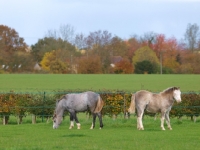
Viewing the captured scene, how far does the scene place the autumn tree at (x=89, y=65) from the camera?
3991 inches

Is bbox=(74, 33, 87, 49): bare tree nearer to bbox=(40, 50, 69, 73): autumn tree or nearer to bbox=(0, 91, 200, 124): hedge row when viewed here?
bbox=(40, 50, 69, 73): autumn tree

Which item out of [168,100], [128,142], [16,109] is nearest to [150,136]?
[128,142]

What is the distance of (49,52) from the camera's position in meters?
114

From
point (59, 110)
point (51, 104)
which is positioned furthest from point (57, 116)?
point (51, 104)

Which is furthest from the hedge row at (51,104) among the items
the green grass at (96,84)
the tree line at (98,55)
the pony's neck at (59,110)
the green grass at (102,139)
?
the tree line at (98,55)

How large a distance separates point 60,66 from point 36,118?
251 ft

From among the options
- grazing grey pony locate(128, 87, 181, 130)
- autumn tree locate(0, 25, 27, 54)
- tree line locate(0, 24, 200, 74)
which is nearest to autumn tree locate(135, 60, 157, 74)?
tree line locate(0, 24, 200, 74)

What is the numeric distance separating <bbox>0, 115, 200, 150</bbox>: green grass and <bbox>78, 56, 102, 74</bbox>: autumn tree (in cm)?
7958

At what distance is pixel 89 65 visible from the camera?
4023 inches

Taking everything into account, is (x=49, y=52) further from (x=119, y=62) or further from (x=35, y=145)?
(x=35, y=145)

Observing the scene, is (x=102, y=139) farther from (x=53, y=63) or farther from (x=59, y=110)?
(x=53, y=63)

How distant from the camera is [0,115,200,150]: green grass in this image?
14484 millimetres

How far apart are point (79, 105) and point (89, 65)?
81.3 metres

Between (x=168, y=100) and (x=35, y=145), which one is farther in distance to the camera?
(x=168, y=100)
